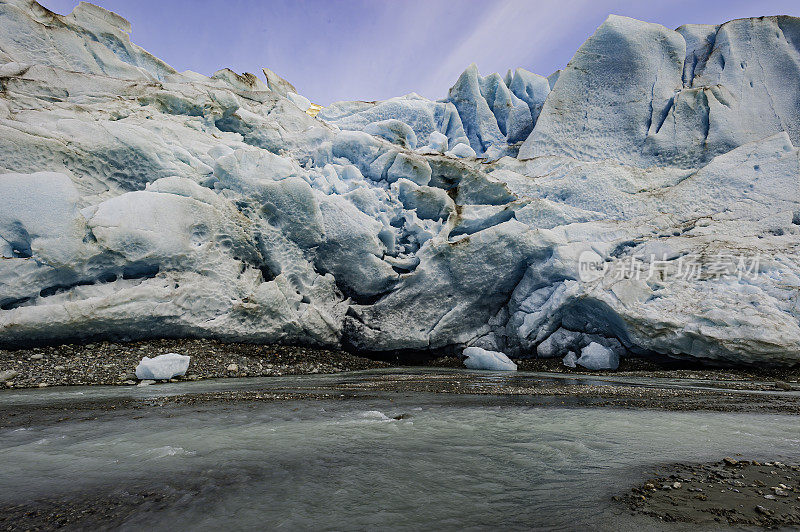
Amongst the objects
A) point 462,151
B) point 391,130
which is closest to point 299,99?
point 391,130

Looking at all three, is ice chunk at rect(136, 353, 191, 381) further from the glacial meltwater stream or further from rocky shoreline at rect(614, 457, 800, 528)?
rocky shoreline at rect(614, 457, 800, 528)

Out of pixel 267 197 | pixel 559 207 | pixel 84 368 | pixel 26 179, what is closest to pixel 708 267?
pixel 559 207

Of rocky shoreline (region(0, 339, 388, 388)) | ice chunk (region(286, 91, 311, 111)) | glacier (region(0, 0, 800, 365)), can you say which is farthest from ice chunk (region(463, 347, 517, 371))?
ice chunk (region(286, 91, 311, 111))

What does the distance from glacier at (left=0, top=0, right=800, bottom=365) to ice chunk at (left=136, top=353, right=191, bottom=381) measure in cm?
214

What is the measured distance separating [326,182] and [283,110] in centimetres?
688

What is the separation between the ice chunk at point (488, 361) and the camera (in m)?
14.9

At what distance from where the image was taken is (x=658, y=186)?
67.1 ft

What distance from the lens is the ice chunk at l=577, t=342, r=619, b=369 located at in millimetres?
14172

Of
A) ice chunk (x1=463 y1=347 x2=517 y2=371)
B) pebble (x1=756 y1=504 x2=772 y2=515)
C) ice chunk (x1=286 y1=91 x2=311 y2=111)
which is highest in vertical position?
ice chunk (x1=286 y1=91 x2=311 y2=111)

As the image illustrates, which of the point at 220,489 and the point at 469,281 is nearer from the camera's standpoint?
the point at 220,489

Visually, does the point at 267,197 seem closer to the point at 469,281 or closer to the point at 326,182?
the point at 326,182

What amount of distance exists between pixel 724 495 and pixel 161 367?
10982 millimetres

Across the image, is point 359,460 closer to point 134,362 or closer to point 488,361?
point 134,362

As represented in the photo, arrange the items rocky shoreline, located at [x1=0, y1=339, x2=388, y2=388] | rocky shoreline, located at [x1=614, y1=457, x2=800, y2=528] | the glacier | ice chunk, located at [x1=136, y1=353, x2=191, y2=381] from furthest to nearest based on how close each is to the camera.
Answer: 1. the glacier
2. ice chunk, located at [x1=136, y1=353, x2=191, y2=381]
3. rocky shoreline, located at [x1=0, y1=339, x2=388, y2=388]
4. rocky shoreline, located at [x1=614, y1=457, x2=800, y2=528]
